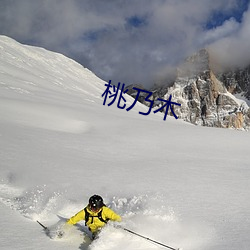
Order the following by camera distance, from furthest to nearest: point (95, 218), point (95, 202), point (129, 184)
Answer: point (129, 184)
point (95, 218)
point (95, 202)

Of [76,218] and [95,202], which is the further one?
[76,218]

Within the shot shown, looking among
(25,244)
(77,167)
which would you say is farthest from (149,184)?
(25,244)

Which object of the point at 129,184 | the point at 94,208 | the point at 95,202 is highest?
the point at 129,184

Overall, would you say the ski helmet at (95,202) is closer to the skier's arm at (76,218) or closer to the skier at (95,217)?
the skier at (95,217)

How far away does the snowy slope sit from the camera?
5316 mm

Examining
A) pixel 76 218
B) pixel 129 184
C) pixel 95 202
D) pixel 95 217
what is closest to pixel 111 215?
pixel 95 217

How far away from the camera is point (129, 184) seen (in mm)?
7848

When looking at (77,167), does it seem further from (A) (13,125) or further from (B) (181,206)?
(A) (13,125)

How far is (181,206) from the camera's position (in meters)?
6.43

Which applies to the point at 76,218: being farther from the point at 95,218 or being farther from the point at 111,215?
the point at 111,215

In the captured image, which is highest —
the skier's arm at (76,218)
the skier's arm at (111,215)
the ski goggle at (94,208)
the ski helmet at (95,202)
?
the ski helmet at (95,202)

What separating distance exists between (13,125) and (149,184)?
8219 millimetres

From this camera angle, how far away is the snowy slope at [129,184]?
5.32 metres

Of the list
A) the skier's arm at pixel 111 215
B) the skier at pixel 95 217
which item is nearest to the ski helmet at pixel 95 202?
the skier at pixel 95 217
